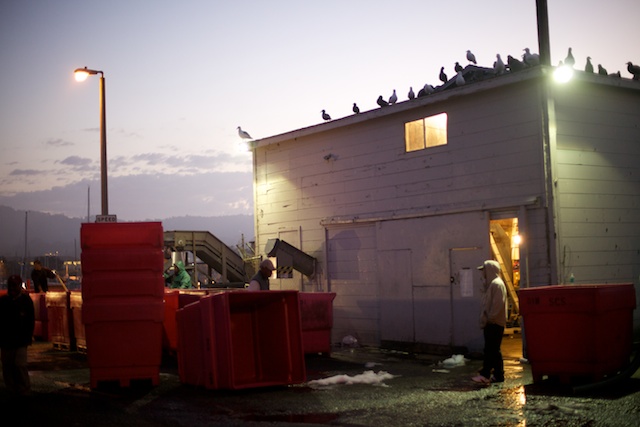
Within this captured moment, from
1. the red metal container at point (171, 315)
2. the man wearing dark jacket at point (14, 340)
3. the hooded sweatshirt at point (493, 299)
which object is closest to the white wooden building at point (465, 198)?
the hooded sweatshirt at point (493, 299)

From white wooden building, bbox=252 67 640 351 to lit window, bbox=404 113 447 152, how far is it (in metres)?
0.02

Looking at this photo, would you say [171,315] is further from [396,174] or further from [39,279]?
[39,279]

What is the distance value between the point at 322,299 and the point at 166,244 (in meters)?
17.5

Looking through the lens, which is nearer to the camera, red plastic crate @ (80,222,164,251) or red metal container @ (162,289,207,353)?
red plastic crate @ (80,222,164,251)

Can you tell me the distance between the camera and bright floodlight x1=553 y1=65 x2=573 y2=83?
14023 millimetres

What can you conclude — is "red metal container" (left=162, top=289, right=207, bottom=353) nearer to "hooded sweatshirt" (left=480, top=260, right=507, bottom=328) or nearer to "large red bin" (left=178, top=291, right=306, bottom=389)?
"large red bin" (left=178, top=291, right=306, bottom=389)

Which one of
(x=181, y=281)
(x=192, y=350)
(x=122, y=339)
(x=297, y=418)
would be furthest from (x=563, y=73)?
(x=181, y=281)

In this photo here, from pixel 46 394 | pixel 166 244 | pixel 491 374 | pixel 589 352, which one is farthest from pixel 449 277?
pixel 166 244

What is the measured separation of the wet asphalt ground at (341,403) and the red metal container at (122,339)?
26cm

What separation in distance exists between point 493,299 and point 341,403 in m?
2.82

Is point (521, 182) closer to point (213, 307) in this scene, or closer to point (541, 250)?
point (541, 250)

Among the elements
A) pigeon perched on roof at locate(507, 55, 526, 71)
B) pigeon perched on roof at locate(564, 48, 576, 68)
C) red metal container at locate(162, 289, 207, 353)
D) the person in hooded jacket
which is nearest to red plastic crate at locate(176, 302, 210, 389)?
red metal container at locate(162, 289, 207, 353)

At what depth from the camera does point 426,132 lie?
16.5 meters

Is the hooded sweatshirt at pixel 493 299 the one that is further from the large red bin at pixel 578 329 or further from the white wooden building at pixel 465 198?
the white wooden building at pixel 465 198
